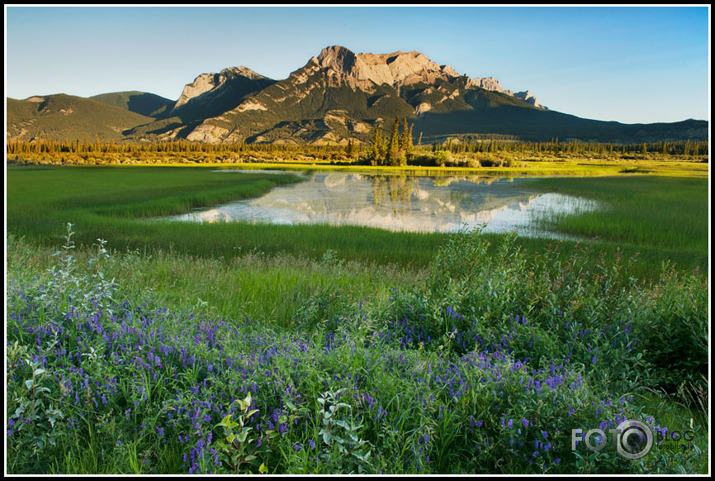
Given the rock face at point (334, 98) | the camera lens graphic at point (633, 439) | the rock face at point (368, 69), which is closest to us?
the camera lens graphic at point (633, 439)

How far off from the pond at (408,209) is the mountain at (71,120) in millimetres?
119040

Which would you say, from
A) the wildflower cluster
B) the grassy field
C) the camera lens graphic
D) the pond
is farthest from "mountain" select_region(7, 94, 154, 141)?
the camera lens graphic

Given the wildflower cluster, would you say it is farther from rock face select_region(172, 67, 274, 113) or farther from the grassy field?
rock face select_region(172, 67, 274, 113)

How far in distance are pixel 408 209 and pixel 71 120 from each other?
14849 cm

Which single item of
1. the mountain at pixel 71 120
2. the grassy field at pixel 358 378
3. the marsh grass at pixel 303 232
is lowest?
the marsh grass at pixel 303 232

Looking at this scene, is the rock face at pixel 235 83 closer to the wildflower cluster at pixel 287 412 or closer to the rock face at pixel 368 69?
the rock face at pixel 368 69

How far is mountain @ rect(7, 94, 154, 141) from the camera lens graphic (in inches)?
5745

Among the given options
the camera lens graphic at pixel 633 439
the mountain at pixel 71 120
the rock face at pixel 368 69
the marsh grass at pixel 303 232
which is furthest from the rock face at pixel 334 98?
the camera lens graphic at pixel 633 439

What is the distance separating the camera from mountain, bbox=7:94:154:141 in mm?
122869

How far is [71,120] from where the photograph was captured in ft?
433

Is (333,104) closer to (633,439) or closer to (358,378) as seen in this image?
(358,378)

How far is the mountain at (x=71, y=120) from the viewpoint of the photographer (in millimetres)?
122869

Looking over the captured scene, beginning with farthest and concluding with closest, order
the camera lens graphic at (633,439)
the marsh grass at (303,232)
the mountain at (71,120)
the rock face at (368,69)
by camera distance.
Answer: the mountain at (71,120) → the rock face at (368,69) → the marsh grass at (303,232) → the camera lens graphic at (633,439)

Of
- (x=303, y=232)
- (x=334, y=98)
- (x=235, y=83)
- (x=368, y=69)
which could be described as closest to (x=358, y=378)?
(x=303, y=232)
